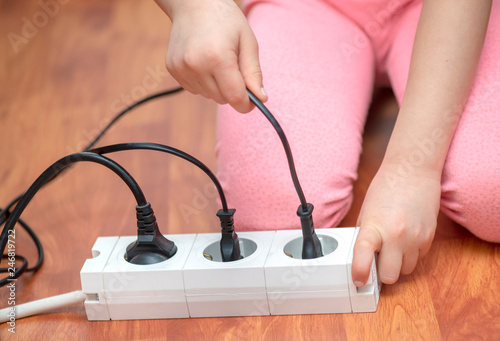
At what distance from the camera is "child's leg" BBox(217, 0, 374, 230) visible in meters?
0.80

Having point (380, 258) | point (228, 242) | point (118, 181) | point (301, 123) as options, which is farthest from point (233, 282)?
point (118, 181)

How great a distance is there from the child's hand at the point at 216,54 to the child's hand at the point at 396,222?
18 centimetres

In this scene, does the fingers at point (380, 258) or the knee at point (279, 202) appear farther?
the knee at point (279, 202)

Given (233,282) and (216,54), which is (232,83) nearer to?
(216,54)

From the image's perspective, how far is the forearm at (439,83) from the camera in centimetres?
73

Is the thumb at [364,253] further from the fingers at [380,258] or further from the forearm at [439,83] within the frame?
the forearm at [439,83]

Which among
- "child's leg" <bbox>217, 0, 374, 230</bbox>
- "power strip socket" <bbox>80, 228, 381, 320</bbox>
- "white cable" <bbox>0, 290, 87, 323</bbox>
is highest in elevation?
"child's leg" <bbox>217, 0, 374, 230</bbox>

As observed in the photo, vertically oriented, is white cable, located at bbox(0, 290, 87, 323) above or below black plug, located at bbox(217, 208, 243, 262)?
below

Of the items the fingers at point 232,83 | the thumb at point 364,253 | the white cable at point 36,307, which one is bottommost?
the white cable at point 36,307

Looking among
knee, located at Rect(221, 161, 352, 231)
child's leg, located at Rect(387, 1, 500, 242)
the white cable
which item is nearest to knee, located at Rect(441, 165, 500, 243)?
child's leg, located at Rect(387, 1, 500, 242)

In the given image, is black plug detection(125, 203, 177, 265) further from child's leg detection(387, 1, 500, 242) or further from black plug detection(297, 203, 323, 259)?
child's leg detection(387, 1, 500, 242)

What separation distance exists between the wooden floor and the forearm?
0.40ft

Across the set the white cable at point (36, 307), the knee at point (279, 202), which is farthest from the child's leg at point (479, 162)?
the white cable at point (36, 307)

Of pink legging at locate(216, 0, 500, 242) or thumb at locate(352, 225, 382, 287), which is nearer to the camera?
thumb at locate(352, 225, 382, 287)
